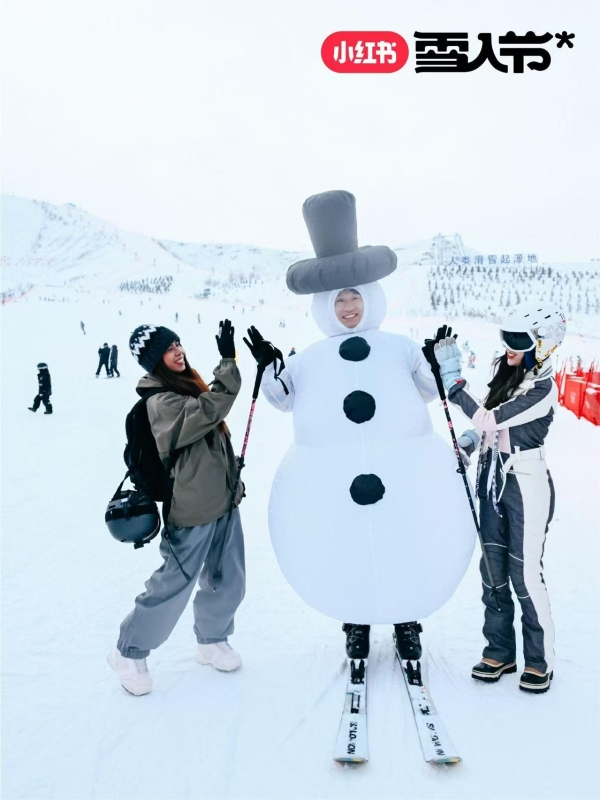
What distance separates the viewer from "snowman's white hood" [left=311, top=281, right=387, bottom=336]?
3174mm

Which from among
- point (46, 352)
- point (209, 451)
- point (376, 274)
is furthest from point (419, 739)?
point (46, 352)

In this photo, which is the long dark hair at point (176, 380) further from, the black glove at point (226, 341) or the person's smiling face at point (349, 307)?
the person's smiling face at point (349, 307)

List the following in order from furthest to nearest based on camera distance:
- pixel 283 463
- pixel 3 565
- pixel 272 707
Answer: pixel 3 565 → pixel 283 463 → pixel 272 707

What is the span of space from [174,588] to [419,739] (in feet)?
4.19

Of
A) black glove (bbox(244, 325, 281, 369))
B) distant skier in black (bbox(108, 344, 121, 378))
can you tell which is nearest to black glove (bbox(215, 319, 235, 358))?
black glove (bbox(244, 325, 281, 369))

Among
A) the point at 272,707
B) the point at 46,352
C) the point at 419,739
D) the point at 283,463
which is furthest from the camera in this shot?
the point at 46,352

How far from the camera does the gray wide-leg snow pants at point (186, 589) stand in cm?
308

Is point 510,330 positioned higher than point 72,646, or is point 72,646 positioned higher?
point 510,330

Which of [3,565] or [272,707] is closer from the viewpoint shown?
[272,707]

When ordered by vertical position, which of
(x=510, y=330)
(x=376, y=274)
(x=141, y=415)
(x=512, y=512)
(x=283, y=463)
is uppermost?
(x=376, y=274)

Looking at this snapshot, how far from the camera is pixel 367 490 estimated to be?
9.41 ft

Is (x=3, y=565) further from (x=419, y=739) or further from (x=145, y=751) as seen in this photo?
(x=419, y=739)

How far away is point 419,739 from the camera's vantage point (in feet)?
8.92

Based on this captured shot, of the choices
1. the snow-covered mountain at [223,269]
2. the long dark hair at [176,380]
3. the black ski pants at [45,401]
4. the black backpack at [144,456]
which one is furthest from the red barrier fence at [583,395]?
the snow-covered mountain at [223,269]
